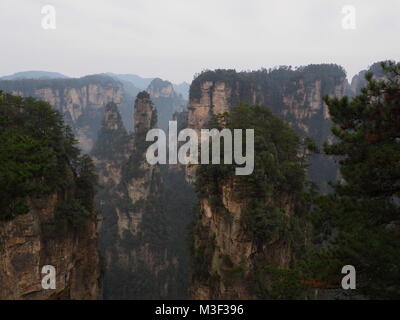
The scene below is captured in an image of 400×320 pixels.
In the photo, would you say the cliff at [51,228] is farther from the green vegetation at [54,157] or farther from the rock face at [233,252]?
the rock face at [233,252]

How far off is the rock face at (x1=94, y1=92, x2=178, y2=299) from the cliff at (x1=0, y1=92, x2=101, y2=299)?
88.5ft

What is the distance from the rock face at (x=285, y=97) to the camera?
8225cm

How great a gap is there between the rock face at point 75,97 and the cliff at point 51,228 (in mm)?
114177

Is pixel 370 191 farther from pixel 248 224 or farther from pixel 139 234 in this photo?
pixel 139 234

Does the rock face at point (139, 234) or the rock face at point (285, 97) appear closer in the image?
the rock face at point (139, 234)

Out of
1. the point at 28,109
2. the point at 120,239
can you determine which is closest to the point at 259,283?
the point at 28,109

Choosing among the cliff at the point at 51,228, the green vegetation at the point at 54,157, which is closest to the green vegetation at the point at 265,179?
the green vegetation at the point at 54,157

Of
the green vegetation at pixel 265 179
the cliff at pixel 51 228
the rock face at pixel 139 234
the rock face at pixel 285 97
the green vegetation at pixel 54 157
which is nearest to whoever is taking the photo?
the cliff at pixel 51 228

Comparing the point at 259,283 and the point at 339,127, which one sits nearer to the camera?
the point at 339,127

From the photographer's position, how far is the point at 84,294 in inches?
898

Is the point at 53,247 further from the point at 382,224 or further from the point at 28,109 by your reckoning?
the point at 382,224

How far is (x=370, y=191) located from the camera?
29.9 ft

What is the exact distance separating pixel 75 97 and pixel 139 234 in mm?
105354
